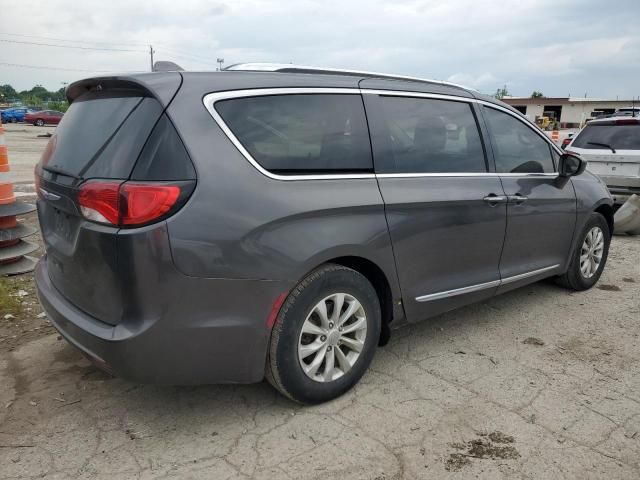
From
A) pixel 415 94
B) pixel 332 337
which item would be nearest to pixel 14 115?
pixel 415 94

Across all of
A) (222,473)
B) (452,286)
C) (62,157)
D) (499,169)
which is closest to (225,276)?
(222,473)

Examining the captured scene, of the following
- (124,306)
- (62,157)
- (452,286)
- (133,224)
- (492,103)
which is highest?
(492,103)

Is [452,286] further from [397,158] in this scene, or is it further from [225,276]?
[225,276]

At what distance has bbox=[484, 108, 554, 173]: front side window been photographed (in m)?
3.83

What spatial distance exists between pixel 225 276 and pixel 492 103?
258cm

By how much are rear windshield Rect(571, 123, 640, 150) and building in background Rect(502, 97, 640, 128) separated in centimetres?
4863

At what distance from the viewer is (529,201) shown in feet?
12.9

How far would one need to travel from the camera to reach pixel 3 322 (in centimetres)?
395

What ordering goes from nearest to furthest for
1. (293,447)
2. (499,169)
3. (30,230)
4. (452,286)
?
(293,447), (452,286), (499,169), (30,230)

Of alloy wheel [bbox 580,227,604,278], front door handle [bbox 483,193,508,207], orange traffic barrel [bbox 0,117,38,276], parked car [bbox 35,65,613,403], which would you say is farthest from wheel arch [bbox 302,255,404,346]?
orange traffic barrel [bbox 0,117,38,276]

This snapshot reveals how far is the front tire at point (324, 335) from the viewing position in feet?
8.58

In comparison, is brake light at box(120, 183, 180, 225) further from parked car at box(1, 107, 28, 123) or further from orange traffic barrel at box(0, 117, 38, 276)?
parked car at box(1, 107, 28, 123)

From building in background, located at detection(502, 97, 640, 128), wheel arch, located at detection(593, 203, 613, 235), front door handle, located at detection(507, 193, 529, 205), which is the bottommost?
wheel arch, located at detection(593, 203, 613, 235)

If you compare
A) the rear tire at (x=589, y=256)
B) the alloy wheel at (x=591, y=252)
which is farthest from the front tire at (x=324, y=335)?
the alloy wheel at (x=591, y=252)
